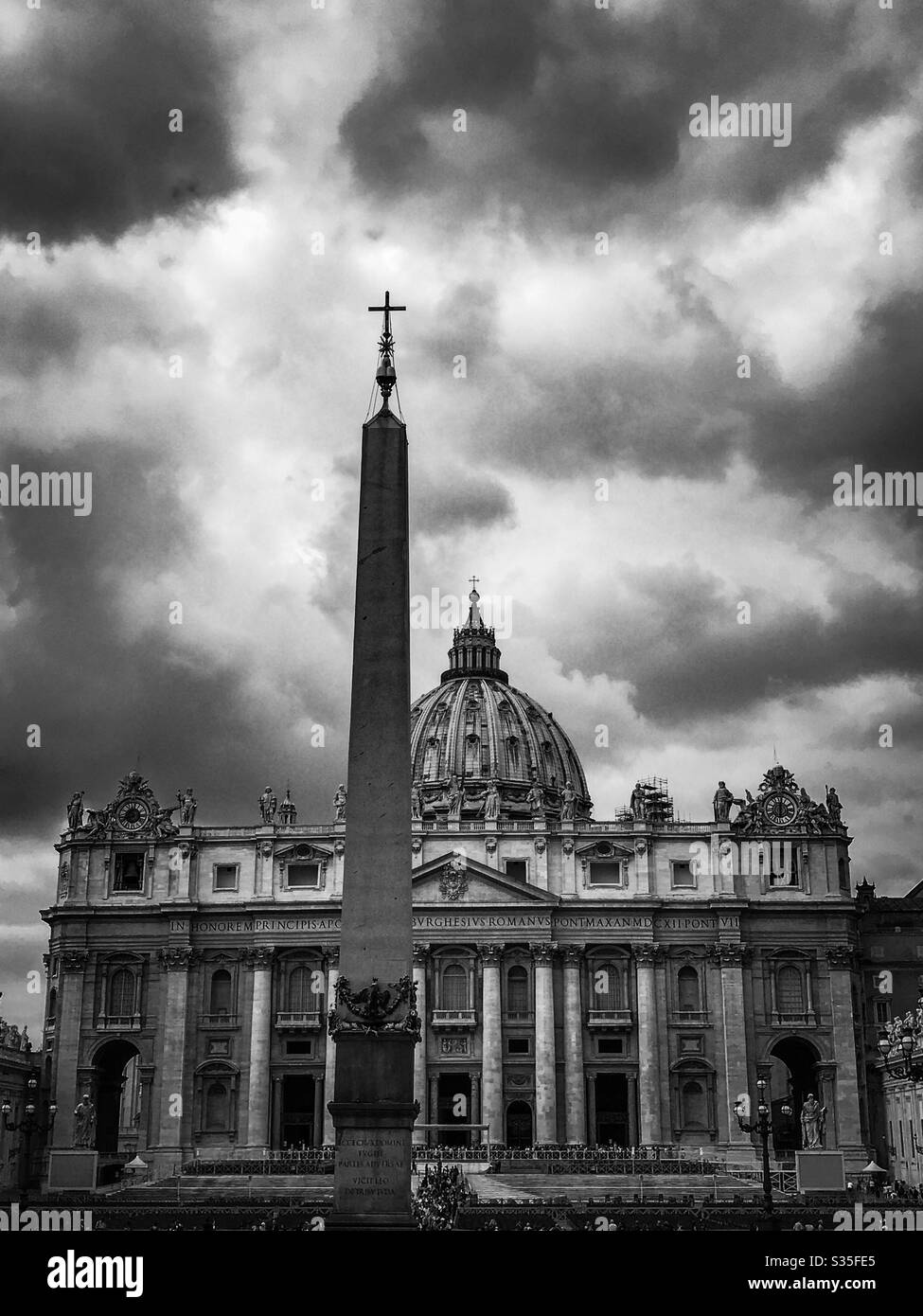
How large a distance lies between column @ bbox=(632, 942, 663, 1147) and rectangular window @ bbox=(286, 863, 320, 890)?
1904 centimetres

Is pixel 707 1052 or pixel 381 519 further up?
pixel 381 519

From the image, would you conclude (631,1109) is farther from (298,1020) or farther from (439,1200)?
→ (439,1200)

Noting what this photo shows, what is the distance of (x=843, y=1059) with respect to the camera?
93875 mm

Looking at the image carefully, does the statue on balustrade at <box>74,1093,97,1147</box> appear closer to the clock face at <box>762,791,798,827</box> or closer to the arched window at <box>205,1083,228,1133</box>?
the arched window at <box>205,1083,228,1133</box>

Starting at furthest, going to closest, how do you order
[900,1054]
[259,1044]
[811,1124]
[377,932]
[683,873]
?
1. [683,873]
2. [259,1044]
3. [900,1054]
4. [811,1124]
5. [377,932]

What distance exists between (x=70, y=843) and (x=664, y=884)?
3522 centimetres

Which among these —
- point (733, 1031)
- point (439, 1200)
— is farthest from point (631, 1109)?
point (439, 1200)

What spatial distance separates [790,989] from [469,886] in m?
19.4

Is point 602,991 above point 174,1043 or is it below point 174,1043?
above

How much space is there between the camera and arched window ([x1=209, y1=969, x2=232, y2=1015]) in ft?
320

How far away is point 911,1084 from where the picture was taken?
84.9 metres
